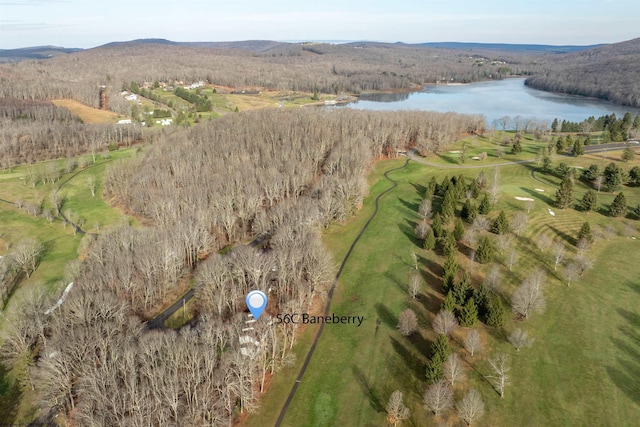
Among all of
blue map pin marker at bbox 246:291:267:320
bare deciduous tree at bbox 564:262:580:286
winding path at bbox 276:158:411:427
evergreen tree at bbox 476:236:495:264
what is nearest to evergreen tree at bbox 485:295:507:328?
evergreen tree at bbox 476:236:495:264

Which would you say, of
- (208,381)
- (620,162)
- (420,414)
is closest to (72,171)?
(208,381)

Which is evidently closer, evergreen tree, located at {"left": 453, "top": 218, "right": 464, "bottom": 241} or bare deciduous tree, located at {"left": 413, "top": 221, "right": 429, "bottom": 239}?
evergreen tree, located at {"left": 453, "top": 218, "right": 464, "bottom": 241}

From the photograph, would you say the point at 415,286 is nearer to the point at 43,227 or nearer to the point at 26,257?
the point at 26,257

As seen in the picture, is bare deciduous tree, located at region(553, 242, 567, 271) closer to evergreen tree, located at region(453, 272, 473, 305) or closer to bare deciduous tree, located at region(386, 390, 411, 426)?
evergreen tree, located at region(453, 272, 473, 305)

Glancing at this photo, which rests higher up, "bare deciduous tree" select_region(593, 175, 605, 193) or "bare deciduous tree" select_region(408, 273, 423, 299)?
"bare deciduous tree" select_region(593, 175, 605, 193)

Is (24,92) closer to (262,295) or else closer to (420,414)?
(262,295)

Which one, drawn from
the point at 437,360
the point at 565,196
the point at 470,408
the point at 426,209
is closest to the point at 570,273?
the point at 565,196

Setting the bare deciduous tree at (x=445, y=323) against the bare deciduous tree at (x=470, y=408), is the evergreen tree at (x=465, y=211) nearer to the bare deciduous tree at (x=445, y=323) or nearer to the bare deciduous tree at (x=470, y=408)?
the bare deciduous tree at (x=445, y=323)
